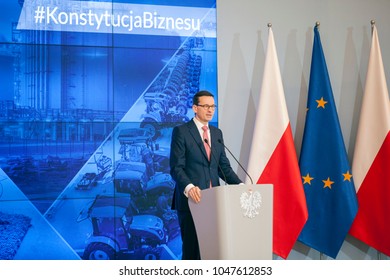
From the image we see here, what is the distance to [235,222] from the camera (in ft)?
11.3

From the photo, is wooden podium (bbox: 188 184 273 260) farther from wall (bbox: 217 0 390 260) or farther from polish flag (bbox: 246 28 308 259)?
wall (bbox: 217 0 390 260)

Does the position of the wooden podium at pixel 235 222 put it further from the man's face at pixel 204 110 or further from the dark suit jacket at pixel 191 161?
the man's face at pixel 204 110

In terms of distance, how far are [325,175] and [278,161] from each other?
45 cm

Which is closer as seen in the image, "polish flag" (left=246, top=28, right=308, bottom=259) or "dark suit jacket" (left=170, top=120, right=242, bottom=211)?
"dark suit jacket" (left=170, top=120, right=242, bottom=211)

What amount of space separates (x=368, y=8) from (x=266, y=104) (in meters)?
1.53

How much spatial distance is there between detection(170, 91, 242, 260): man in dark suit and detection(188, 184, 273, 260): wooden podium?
0.30 metres

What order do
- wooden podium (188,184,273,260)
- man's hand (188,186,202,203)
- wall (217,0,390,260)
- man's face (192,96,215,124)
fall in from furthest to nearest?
wall (217,0,390,260) < man's face (192,96,215,124) < man's hand (188,186,202,203) < wooden podium (188,184,273,260)

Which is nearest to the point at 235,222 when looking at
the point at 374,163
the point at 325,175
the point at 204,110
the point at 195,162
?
the point at 195,162

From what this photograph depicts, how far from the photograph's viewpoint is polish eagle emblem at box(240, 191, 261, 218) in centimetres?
348

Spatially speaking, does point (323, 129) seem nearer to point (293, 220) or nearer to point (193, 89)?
point (293, 220)

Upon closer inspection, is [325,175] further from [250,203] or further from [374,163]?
[250,203]

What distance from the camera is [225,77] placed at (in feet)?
18.5

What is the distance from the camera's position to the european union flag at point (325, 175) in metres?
5.43

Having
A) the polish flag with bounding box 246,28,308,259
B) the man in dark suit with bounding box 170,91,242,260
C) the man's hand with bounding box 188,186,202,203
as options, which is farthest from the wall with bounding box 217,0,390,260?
the man's hand with bounding box 188,186,202,203
